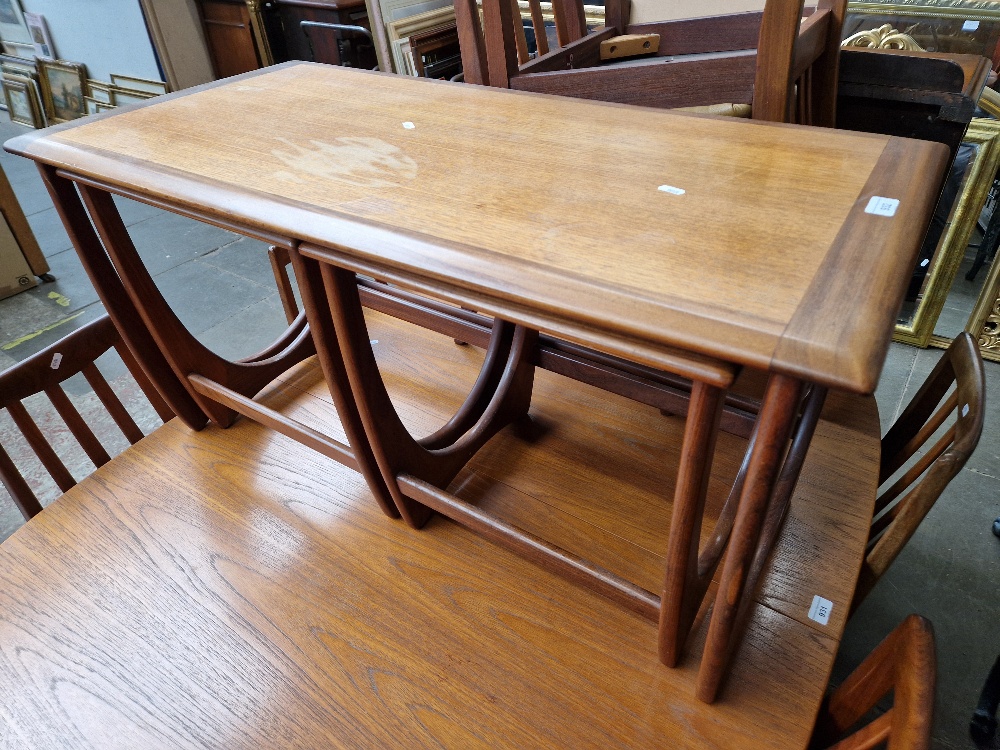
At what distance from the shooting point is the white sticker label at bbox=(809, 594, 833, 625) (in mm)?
1006

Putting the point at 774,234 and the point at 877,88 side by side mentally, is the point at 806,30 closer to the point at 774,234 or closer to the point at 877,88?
the point at 877,88

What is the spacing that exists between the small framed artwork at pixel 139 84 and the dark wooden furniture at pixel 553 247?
3995 mm

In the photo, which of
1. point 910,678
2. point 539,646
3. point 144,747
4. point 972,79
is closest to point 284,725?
point 144,747

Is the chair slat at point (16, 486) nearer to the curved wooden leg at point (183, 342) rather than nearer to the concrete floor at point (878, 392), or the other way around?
the curved wooden leg at point (183, 342)

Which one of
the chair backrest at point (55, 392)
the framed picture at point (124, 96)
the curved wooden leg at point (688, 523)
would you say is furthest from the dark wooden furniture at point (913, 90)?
the framed picture at point (124, 96)

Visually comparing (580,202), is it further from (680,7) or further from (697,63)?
(680,7)

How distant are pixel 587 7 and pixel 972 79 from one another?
64.6 inches

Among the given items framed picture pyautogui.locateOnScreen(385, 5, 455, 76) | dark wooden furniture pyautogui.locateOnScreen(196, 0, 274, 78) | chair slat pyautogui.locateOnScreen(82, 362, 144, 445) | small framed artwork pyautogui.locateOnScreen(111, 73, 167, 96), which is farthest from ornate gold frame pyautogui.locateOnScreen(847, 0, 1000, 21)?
small framed artwork pyautogui.locateOnScreen(111, 73, 167, 96)

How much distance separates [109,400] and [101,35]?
4.65 meters

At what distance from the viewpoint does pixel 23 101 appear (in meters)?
5.34

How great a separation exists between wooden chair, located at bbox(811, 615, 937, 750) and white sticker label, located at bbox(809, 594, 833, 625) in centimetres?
18

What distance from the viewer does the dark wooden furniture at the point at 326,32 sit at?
3.85 m

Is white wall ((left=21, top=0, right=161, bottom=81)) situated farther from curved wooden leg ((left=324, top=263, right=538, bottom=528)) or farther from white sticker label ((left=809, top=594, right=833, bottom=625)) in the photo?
white sticker label ((left=809, top=594, right=833, bottom=625))

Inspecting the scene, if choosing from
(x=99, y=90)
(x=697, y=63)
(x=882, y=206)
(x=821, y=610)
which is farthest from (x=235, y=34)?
(x=821, y=610)
